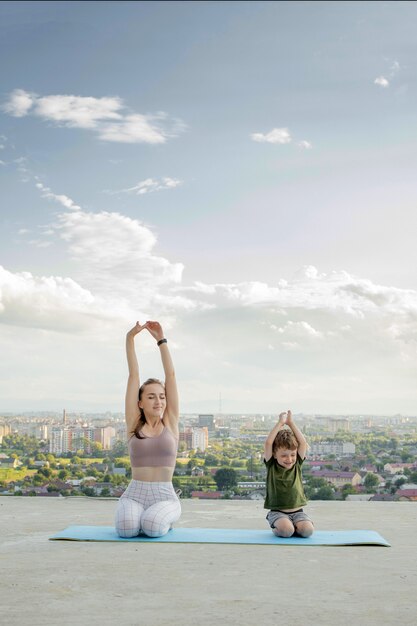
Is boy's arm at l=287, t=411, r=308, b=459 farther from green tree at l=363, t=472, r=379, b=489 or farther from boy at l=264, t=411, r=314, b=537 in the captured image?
green tree at l=363, t=472, r=379, b=489

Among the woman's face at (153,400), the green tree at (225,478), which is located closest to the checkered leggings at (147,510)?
the woman's face at (153,400)

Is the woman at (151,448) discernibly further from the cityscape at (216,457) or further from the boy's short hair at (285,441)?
the cityscape at (216,457)

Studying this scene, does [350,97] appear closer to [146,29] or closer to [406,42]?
[406,42]

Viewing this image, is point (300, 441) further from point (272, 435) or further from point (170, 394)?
point (170, 394)

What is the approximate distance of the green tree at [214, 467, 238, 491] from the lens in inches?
415

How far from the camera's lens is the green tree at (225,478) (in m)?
Result: 10.5

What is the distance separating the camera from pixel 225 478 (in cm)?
1098

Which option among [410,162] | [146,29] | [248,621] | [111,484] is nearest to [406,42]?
[410,162]

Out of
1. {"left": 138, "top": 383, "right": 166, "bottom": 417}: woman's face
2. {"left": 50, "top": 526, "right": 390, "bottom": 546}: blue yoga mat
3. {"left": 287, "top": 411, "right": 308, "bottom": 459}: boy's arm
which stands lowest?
{"left": 50, "top": 526, "right": 390, "bottom": 546}: blue yoga mat

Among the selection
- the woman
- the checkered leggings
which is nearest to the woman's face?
the woman

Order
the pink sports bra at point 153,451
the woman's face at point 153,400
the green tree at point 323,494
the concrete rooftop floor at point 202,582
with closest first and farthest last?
the concrete rooftop floor at point 202,582
the pink sports bra at point 153,451
the woman's face at point 153,400
the green tree at point 323,494

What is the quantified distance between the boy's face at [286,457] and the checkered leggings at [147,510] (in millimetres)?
858

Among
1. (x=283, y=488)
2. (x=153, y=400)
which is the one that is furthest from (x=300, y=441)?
(x=153, y=400)

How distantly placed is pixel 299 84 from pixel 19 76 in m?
4.76
